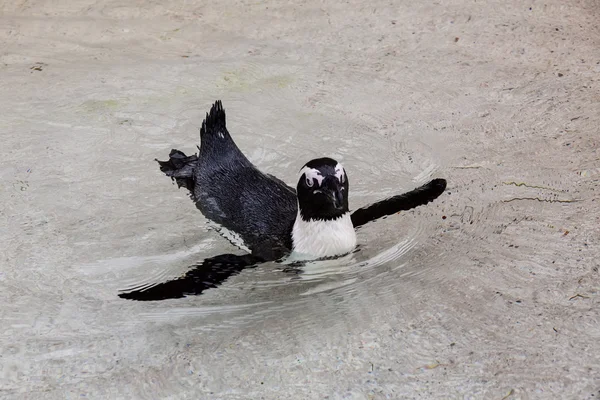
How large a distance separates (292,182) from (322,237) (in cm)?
87

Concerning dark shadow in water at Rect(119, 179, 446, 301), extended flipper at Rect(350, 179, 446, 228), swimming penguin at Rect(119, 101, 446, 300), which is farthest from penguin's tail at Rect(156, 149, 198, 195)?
extended flipper at Rect(350, 179, 446, 228)

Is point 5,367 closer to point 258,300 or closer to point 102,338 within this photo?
point 102,338

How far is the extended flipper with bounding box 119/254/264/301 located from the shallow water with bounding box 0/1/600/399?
0.23 ft

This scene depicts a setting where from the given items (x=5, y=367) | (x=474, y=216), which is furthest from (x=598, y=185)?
(x=5, y=367)

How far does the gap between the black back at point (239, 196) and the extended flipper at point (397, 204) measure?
12.2 inches

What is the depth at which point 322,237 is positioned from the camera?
2875 mm

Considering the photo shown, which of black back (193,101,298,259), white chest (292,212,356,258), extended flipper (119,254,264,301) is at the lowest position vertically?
extended flipper (119,254,264,301)

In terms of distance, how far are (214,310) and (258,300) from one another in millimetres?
170

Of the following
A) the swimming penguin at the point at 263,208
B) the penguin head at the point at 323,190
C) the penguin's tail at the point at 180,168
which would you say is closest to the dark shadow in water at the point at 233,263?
the swimming penguin at the point at 263,208

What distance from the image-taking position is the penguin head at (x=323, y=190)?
2.75 m

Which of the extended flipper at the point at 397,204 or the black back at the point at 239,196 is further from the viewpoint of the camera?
the extended flipper at the point at 397,204

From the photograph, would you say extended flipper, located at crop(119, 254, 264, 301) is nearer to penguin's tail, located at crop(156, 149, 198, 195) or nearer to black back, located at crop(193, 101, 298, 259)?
black back, located at crop(193, 101, 298, 259)

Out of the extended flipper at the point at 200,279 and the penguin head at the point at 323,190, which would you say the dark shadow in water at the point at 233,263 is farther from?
the penguin head at the point at 323,190

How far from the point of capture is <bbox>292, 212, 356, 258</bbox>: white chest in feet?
9.44
